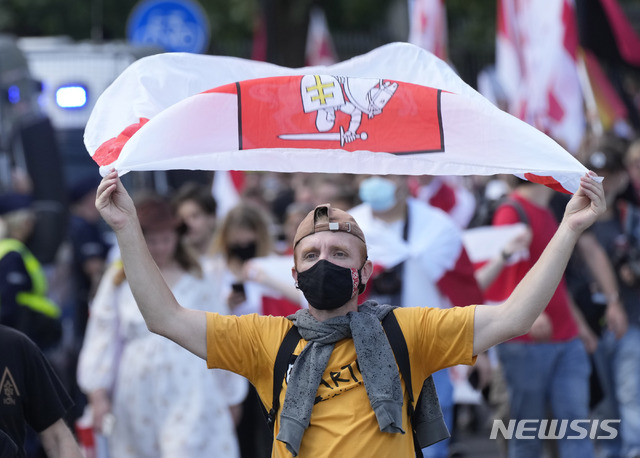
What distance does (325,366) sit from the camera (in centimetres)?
392

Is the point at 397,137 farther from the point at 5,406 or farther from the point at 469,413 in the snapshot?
the point at 469,413

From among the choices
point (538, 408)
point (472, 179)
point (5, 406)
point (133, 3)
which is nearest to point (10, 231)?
point (538, 408)

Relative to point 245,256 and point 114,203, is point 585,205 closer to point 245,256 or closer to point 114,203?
point 114,203

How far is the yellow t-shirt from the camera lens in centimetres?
389

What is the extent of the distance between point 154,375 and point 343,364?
2.80 m

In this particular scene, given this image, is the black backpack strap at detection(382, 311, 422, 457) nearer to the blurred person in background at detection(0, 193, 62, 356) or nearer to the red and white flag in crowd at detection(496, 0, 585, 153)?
the blurred person in background at detection(0, 193, 62, 356)

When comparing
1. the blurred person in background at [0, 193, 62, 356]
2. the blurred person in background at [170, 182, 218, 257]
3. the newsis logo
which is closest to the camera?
the newsis logo

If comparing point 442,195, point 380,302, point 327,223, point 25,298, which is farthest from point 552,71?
point 327,223

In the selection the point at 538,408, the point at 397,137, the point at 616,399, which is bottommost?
the point at 616,399

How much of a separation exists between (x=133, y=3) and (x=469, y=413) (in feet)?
67.7

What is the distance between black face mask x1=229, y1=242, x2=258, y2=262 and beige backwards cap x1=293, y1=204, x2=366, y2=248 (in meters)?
3.77

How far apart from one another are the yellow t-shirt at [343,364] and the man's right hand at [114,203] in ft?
1.48

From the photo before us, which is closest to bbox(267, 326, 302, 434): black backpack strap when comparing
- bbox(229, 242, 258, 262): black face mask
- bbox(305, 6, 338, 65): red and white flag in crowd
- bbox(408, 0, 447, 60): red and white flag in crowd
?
bbox(229, 242, 258, 262): black face mask

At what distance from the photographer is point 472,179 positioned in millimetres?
18672
